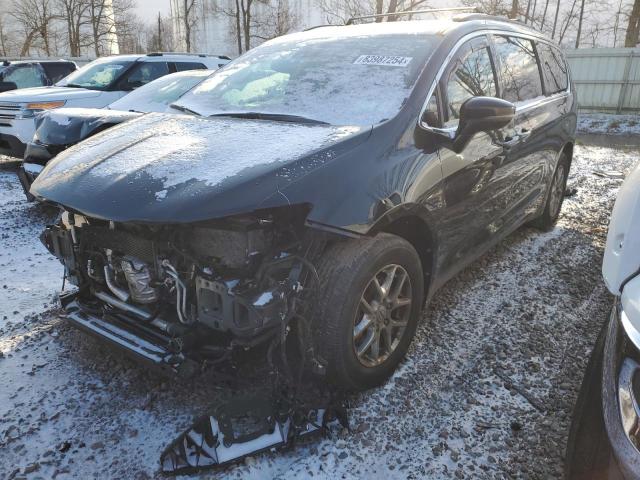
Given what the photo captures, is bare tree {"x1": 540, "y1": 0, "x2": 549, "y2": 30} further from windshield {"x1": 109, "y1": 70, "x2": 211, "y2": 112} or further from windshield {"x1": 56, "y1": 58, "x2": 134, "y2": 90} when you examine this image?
windshield {"x1": 109, "y1": 70, "x2": 211, "y2": 112}

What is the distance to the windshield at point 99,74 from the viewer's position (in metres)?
7.81

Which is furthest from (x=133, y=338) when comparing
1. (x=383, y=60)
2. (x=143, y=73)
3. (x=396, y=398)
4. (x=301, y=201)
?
(x=143, y=73)

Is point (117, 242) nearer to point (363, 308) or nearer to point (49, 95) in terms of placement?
point (363, 308)

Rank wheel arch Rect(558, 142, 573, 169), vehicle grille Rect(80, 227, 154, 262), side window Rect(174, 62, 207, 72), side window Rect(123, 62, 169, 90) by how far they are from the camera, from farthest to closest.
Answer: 1. side window Rect(174, 62, 207, 72)
2. side window Rect(123, 62, 169, 90)
3. wheel arch Rect(558, 142, 573, 169)
4. vehicle grille Rect(80, 227, 154, 262)

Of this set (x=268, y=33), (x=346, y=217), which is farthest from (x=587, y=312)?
(x=268, y=33)

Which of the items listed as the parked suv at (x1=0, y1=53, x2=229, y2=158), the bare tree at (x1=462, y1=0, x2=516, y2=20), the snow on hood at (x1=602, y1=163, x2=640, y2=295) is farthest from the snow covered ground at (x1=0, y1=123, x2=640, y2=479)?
the bare tree at (x1=462, y1=0, x2=516, y2=20)

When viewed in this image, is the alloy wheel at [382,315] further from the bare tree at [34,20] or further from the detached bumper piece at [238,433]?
the bare tree at [34,20]

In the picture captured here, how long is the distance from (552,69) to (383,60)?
2.46m

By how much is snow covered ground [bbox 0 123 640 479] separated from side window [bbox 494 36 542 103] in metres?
1.44

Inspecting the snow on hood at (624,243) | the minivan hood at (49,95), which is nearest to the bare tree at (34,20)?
the minivan hood at (49,95)

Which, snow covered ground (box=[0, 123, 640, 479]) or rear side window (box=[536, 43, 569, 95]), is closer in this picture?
snow covered ground (box=[0, 123, 640, 479])

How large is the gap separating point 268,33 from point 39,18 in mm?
19783

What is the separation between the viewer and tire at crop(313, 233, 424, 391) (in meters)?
2.12

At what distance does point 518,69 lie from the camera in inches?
143
